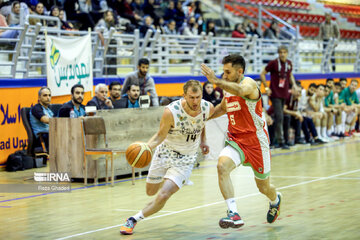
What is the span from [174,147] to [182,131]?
7.8 inches

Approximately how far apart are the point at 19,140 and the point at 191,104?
281 inches

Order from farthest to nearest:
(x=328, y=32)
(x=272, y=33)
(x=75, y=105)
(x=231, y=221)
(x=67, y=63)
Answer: (x=328, y=32), (x=272, y=33), (x=67, y=63), (x=75, y=105), (x=231, y=221)

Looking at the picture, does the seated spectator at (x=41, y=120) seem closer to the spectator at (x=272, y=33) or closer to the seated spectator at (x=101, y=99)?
the seated spectator at (x=101, y=99)

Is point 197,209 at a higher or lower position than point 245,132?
lower

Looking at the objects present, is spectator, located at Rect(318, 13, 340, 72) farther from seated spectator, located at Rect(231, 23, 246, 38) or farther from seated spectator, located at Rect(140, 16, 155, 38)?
seated spectator, located at Rect(140, 16, 155, 38)

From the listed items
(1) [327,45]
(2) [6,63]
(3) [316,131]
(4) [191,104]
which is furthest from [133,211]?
(1) [327,45]

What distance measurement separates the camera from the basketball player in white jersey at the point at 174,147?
6.98m

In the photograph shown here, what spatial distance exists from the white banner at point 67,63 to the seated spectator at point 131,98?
1942 millimetres

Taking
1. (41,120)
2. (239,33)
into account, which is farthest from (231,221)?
(239,33)

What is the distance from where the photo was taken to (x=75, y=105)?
11.9 metres

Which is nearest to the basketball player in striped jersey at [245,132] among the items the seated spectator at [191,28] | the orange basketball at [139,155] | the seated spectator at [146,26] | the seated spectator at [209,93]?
the orange basketball at [139,155]

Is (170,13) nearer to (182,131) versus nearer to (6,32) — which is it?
(6,32)

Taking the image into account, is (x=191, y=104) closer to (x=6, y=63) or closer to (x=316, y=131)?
(x=6, y=63)

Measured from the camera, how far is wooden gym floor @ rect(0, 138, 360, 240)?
7.07 metres
